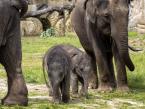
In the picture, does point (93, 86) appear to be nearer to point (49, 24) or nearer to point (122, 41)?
point (122, 41)

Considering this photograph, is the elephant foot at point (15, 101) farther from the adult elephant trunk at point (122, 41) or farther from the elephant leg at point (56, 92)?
the adult elephant trunk at point (122, 41)

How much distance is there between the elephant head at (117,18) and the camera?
10594 mm

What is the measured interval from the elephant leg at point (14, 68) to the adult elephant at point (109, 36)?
2.40m

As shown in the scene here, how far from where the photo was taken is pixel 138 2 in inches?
1428

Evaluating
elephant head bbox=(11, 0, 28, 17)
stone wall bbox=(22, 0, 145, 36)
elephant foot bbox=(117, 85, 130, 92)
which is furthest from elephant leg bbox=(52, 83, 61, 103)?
stone wall bbox=(22, 0, 145, 36)

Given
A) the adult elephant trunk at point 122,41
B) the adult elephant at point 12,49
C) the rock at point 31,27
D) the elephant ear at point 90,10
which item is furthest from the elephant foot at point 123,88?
the rock at point 31,27

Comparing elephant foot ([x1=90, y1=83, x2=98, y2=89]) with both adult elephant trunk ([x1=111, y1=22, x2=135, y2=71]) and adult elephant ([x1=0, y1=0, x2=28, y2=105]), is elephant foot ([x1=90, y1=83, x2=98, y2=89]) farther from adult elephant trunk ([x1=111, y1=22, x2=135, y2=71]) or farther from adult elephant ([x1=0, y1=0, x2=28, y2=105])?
adult elephant ([x1=0, y1=0, x2=28, y2=105])

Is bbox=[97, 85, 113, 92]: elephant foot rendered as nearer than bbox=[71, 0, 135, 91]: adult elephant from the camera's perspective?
No

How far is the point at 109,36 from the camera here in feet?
37.2

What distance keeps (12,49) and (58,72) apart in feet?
2.60

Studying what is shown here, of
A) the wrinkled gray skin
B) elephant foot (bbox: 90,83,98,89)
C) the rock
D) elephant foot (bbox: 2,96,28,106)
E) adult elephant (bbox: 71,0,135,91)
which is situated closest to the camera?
elephant foot (bbox: 2,96,28,106)

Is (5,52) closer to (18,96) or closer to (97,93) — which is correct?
(18,96)

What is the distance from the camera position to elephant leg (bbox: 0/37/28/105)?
8750 millimetres

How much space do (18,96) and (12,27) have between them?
107 cm
